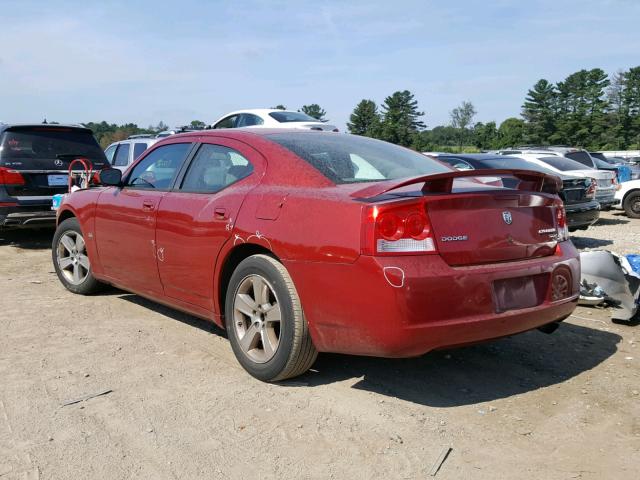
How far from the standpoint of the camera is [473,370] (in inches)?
153

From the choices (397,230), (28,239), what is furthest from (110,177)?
(28,239)

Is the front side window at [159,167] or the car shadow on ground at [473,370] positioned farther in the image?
the front side window at [159,167]

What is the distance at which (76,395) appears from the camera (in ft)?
11.3

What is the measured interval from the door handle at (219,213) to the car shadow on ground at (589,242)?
24.6 ft

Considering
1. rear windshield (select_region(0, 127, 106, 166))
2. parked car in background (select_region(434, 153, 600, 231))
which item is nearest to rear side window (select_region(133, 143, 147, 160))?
rear windshield (select_region(0, 127, 106, 166))

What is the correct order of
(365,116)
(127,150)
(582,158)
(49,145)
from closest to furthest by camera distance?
(49,145), (127,150), (582,158), (365,116)

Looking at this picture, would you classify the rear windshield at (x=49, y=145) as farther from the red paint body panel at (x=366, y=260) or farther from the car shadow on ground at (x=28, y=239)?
the red paint body panel at (x=366, y=260)

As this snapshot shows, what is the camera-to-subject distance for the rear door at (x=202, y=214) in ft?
12.7

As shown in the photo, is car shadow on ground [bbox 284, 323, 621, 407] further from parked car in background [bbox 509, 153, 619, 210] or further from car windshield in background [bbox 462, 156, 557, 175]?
parked car in background [bbox 509, 153, 619, 210]

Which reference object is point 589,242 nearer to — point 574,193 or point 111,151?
point 574,193

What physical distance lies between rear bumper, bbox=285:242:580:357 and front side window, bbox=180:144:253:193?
979 millimetres

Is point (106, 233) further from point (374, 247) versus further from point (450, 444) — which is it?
point (450, 444)

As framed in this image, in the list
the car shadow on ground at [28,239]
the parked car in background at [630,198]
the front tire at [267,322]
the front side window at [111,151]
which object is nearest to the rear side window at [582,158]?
the parked car in background at [630,198]

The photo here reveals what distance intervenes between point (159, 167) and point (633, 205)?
43.2ft
